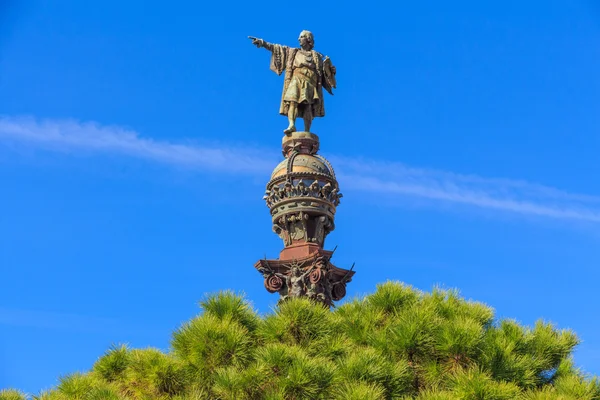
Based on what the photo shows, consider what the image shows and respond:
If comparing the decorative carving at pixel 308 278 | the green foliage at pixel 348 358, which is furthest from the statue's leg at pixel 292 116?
the green foliage at pixel 348 358

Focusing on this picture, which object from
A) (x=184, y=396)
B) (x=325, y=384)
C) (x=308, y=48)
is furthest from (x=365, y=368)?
(x=308, y=48)

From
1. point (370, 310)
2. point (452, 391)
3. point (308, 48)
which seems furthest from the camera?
point (308, 48)

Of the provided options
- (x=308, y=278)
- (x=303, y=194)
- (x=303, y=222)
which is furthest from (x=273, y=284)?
(x=303, y=194)

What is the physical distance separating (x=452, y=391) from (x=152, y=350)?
4.92 meters

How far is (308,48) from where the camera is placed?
23.0 metres

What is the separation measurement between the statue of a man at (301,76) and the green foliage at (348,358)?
633 centimetres

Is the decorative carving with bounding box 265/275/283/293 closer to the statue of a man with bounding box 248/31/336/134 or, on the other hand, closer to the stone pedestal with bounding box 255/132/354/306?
the stone pedestal with bounding box 255/132/354/306

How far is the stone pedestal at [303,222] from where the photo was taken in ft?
66.1

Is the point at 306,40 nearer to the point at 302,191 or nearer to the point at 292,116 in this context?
the point at 292,116

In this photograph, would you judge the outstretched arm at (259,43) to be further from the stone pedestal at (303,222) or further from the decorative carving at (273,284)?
the decorative carving at (273,284)

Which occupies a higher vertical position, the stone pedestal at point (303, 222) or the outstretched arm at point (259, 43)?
the outstretched arm at point (259, 43)

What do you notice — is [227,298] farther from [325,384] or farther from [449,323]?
[449,323]

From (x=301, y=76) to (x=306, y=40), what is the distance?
827 mm

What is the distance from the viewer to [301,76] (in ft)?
74.4
